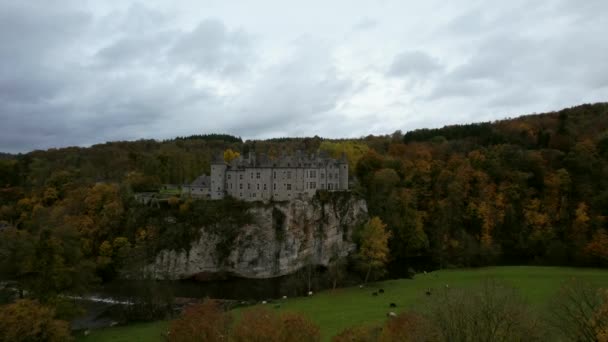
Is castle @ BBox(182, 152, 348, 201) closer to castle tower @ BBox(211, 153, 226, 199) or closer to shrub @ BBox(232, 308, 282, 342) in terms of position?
castle tower @ BBox(211, 153, 226, 199)

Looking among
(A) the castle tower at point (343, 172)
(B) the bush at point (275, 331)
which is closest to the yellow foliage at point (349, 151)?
(A) the castle tower at point (343, 172)

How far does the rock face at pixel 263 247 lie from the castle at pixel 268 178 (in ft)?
11.2

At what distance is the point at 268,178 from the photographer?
55531 millimetres

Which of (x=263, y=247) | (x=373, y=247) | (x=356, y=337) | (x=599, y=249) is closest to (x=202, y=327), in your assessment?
(x=356, y=337)

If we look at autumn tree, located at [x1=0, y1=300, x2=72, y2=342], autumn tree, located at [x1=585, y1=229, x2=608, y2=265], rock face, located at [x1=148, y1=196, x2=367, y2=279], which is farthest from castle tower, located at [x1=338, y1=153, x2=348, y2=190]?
autumn tree, located at [x1=0, y1=300, x2=72, y2=342]

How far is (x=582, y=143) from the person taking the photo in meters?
61.1

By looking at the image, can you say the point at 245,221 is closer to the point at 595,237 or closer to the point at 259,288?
the point at 259,288

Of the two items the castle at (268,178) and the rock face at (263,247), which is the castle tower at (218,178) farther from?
the rock face at (263,247)

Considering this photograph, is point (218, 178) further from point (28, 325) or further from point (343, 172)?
point (28, 325)

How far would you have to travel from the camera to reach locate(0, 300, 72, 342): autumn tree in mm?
19094

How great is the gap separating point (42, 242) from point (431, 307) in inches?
950

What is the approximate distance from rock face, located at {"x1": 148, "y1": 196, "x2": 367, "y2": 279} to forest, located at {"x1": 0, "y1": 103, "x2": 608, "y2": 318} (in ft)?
5.96

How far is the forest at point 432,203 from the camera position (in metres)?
50.0

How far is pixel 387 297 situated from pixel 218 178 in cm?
3087
